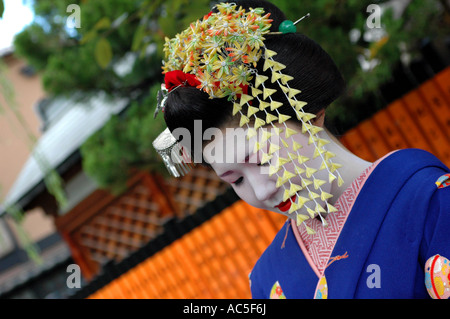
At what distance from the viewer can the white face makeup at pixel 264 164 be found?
4.76ft

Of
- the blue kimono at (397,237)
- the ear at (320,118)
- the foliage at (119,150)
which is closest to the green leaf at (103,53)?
the ear at (320,118)

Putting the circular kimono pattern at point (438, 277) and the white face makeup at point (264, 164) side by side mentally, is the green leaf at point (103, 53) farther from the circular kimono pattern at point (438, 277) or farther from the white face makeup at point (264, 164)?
the circular kimono pattern at point (438, 277)

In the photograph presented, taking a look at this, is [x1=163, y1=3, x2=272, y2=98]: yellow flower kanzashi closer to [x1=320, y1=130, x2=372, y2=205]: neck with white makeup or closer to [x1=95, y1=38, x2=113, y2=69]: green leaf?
[x1=320, y1=130, x2=372, y2=205]: neck with white makeup

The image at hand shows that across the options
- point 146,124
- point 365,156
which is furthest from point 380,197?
point 146,124

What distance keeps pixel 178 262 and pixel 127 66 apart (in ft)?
9.22

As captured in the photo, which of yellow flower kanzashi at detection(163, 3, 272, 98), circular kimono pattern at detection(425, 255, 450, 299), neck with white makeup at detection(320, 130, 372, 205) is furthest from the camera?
neck with white makeup at detection(320, 130, 372, 205)

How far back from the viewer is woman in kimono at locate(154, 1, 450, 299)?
1346mm

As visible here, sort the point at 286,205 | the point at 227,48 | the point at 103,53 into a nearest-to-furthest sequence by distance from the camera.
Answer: the point at 227,48 → the point at 286,205 → the point at 103,53

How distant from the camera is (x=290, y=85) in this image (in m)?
1.48

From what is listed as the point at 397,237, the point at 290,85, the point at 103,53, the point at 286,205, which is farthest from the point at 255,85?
the point at 103,53

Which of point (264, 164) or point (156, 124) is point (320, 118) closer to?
point (264, 164)

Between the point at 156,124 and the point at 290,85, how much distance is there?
3298 millimetres

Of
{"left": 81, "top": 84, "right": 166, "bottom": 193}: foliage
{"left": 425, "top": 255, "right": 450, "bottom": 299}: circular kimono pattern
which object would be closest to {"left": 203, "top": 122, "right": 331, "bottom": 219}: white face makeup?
{"left": 425, "top": 255, "right": 450, "bottom": 299}: circular kimono pattern

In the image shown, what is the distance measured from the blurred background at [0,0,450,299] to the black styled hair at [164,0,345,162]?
0.30 meters
